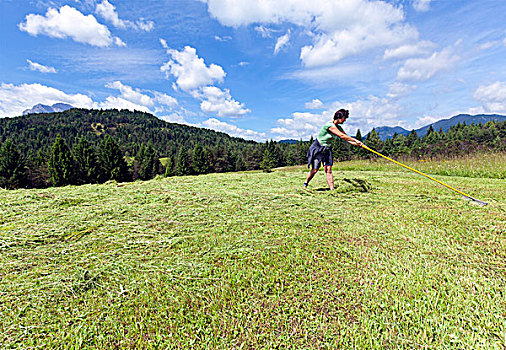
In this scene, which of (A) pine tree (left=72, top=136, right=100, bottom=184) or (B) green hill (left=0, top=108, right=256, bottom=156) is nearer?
(A) pine tree (left=72, top=136, right=100, bottom=184)

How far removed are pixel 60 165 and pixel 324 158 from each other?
47.4 meters

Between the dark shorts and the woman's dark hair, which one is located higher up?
the woman's dark hair

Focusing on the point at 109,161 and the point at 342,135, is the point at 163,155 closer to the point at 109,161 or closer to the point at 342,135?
the point at 109,161

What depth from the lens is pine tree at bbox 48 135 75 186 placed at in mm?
37344

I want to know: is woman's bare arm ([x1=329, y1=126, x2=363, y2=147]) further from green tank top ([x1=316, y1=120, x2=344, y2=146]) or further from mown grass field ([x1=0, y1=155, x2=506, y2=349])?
mown grass field ([x1=0, y1=155, x2=506, y2=349])

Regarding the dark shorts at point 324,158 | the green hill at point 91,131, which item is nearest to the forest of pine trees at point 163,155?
the green hill at point 91,131

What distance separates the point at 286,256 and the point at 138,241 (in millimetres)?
1623

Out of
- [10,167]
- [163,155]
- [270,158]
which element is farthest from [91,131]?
[270,158]

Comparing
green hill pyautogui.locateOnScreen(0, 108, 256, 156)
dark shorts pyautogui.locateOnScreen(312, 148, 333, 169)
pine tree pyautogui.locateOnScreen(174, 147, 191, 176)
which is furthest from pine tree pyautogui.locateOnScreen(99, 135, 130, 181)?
green hill pyautogui.locateOnScreen(0, 108, 256, 156)

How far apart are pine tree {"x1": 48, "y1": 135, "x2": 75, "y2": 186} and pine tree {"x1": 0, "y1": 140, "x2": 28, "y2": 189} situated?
3.78m

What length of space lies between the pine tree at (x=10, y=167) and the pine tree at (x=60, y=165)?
12.4 ft

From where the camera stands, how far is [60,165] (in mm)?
37750

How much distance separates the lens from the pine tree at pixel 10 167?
110 feet

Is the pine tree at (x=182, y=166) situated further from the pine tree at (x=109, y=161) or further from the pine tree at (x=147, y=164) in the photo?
the pine tree at (x=109, y=161)
